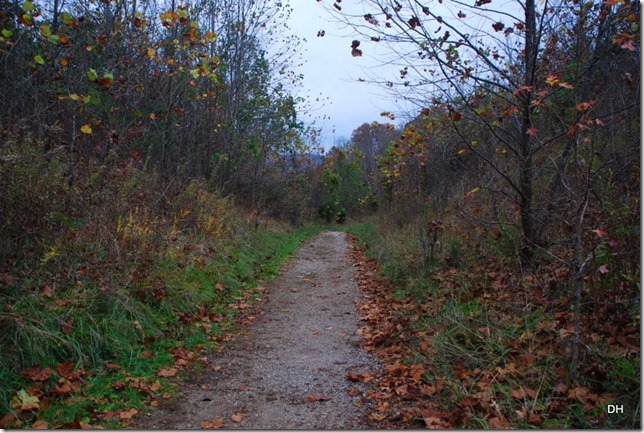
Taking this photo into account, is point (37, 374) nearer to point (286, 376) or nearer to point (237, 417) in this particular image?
point (237, 417)

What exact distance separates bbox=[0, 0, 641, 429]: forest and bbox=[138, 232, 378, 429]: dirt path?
0.84 ft

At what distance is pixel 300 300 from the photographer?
7.91 meters

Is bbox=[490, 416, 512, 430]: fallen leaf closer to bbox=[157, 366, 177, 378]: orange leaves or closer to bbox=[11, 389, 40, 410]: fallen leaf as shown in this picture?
bbox=[157, 366, 177, 378]: orange leaves

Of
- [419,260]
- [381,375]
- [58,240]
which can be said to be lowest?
[381,375]

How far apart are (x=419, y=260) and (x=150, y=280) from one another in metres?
4.67

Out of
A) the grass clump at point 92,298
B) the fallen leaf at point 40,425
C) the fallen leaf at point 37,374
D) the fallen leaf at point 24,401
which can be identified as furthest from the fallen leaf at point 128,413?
the fallen leaf at point 37,374

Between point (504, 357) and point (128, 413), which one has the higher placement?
point (504, 357)

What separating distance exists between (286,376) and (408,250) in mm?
5517

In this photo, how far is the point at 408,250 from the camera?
9734 millimetres

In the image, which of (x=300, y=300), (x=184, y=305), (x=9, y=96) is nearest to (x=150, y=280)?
(x=184, y=305)

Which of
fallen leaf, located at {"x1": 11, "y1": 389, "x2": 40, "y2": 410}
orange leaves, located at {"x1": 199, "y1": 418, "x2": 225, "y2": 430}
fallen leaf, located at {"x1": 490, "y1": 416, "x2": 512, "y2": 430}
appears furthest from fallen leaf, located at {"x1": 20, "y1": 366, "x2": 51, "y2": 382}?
fallen leaf, located at {"x1": 490, "y1": 416, "x2": 512, "y2": 430}

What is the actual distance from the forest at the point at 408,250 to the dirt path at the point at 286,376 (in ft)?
0.84

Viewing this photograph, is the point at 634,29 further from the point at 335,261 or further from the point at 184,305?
the point at 335,261

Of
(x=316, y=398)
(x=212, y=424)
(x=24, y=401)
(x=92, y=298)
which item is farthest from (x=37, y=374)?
(x=316, y=398)
